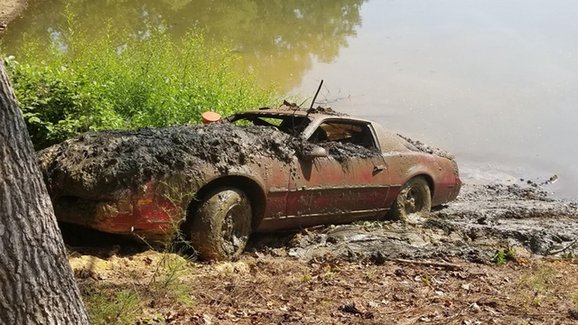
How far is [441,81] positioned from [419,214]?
10.3 metres

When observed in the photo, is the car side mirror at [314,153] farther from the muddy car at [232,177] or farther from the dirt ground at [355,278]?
the dirt ground at [355,278]

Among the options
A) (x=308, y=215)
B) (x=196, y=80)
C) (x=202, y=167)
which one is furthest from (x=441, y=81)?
(x=202, y=167)

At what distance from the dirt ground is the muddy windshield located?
1.26m

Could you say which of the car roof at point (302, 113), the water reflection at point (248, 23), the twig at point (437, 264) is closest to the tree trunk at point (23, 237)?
the twig at point (437, 264)

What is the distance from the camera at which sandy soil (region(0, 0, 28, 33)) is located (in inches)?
758

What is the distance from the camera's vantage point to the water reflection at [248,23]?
1803 centimetres

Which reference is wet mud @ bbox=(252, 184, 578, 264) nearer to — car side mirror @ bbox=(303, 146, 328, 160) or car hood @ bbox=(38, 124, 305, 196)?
car side mirror @ bbox=(303, 146, 328, 160)

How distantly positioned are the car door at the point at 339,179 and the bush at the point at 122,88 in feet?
9.16

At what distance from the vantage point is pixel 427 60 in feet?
65.0

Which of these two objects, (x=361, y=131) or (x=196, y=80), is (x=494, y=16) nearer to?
(x=196, y=80)

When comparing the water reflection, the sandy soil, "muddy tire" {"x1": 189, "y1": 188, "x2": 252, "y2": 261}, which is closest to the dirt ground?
"muddy tire" {"x1": 189, "y1": 188, "x2": 252, "y2": 261}

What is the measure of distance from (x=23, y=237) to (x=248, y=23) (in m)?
19.6

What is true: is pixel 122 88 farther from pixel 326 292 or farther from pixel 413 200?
pixel 326 292

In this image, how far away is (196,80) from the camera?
1148 cm
